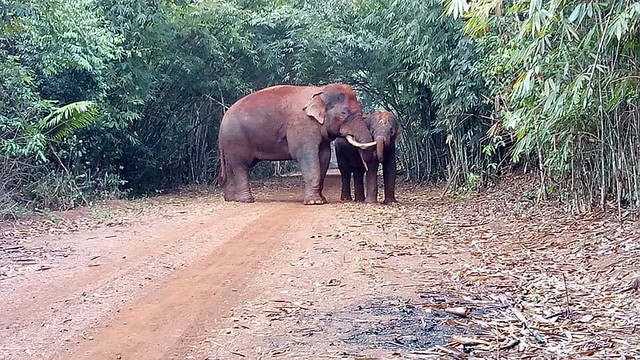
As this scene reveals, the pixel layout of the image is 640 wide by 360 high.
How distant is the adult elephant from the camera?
13031 millimetres

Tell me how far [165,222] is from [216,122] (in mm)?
9165

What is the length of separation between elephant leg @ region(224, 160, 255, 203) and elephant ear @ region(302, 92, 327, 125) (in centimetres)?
167

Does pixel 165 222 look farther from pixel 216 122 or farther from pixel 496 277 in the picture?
pixel 216 122

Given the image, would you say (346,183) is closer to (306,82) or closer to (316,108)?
(316,108)

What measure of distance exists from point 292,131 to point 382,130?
1625 mm

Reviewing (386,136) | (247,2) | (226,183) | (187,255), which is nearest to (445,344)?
(187,255)

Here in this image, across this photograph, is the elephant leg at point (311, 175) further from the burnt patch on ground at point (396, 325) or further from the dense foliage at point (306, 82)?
the burnt patch on ground at point (396, 325)

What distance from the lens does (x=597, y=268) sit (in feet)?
20.6

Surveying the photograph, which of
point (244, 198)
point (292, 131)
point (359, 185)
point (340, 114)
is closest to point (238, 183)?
point (244, 198)

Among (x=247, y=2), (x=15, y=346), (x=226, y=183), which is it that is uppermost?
(x=247, y=2)

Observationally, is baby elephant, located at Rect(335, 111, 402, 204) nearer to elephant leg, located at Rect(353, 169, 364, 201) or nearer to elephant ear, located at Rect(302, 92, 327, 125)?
elephant leg, located at Rect(353, 169, 364, 201)

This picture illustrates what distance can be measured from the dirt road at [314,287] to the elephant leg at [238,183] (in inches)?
145

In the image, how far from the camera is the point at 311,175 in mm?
13039

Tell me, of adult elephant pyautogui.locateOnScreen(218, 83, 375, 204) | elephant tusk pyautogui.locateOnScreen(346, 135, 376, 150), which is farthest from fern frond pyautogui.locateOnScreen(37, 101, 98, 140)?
elephant tusk pyautogui.locateOnScreen(346, 135, 376, 150)
